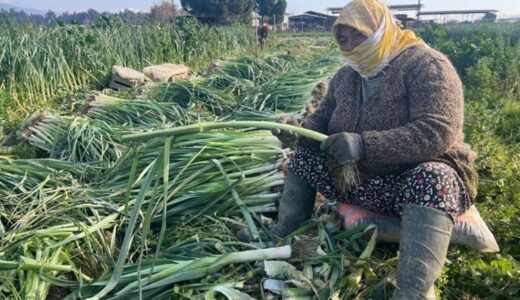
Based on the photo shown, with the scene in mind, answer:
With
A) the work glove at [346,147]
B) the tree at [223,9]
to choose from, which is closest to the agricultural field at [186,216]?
the work glove at [346,147]

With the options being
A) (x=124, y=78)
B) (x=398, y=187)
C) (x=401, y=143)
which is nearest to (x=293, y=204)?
(x=398, y=187)

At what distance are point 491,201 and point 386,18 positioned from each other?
3.99ft

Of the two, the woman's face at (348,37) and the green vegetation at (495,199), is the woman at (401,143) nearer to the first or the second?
the woman's face at (348,37)

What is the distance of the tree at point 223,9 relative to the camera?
116 feet

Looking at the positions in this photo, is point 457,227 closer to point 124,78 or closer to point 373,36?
point 373,36

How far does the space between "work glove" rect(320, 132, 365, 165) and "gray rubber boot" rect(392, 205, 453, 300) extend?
0.87ft

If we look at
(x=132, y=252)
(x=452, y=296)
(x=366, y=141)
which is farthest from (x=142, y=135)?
(x=452, y=296)

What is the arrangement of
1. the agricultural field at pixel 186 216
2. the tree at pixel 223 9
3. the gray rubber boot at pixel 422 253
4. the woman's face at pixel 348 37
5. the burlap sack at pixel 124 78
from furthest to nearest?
the tree at pixel 223 9, the burlap sack at pixel 124 78, the woman's face at pixel 348 37, the agricultural field at pixel 186 216, the gray rubber boot at pixel 422 253

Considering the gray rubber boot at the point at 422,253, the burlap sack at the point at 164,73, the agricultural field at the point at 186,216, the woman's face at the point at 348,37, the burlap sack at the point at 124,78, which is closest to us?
the gray rubber boot at the point at 422,253

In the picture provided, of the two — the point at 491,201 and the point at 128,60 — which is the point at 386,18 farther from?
the point at 128,60

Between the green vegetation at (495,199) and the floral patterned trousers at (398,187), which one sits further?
the green vegetation at (495,199)

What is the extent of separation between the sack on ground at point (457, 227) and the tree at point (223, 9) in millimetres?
33996

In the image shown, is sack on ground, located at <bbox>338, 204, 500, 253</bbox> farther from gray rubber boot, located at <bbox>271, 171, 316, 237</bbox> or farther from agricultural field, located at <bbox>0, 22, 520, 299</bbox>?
gray rubber boot, located at <bbox>271, 171, 316, 237</bbox>

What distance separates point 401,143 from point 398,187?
0.21 metres
